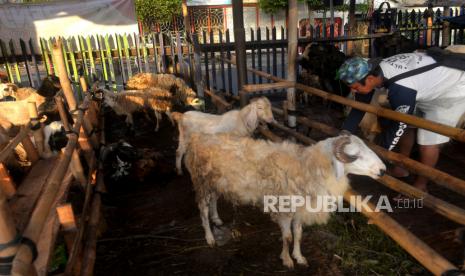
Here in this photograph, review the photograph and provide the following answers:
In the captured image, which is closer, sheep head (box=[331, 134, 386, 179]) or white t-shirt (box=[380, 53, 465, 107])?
sheep head (box=[331, 134, 386, 179])

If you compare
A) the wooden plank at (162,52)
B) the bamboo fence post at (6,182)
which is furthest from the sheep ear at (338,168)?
the wooden plank at (162,52)

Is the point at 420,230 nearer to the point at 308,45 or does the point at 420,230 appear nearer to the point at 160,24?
the point at 308,45

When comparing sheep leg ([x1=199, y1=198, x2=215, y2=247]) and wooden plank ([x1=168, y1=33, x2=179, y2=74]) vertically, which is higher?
wooden plank ([x1=168, y1=33, x2=179, y2=74])

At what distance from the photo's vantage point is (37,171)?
13.7 ft

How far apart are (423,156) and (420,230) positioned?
0.83 metres

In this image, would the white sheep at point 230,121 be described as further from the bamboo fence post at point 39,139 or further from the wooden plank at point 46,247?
the wooden plank at point 46,247

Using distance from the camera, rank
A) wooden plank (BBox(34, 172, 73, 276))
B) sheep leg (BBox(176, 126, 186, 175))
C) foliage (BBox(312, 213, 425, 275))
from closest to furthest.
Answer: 1. wooden plank (BBox(34, 172, 73, 276))
2. foliage (BBox(312, 213, 425, 275))
3. sheep leg (BBox(176, 126, 186, 175))

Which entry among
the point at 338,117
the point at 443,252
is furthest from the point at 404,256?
the point at 338,117

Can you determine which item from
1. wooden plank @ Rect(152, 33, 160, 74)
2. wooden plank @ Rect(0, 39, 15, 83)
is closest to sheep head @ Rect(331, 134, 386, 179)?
wooden plank @ Rect(152, 33, 160, 74)

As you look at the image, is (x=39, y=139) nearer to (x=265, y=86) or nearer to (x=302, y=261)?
(x=265, y=86)

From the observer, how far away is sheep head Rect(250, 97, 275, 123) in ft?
16.6

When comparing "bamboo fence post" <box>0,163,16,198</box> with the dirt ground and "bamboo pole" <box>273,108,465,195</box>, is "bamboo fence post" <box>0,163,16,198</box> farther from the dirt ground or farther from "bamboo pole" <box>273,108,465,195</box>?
"bamboo pole" <box>273,108,465,195</box>

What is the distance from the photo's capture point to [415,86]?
344 centimetres

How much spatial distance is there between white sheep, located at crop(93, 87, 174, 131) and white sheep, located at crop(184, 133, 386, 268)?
4.57 meters
